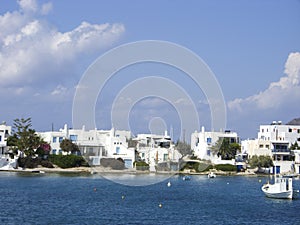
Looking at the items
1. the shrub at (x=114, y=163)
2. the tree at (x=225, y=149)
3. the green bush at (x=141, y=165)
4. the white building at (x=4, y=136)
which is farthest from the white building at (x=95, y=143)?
the tree at (x=225, y=149)

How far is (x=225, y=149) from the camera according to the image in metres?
78.4

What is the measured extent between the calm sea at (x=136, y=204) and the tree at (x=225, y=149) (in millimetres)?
20618

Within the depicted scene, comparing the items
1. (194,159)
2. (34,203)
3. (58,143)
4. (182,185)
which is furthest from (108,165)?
(34,203)

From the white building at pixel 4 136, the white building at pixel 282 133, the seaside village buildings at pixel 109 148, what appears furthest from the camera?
→ the white building at pixel 282 133

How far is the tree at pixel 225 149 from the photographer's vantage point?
78.1 metres

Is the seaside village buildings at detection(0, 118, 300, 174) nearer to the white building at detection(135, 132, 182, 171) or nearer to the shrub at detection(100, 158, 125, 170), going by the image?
the white building at detection(135, 132, 182, 171)

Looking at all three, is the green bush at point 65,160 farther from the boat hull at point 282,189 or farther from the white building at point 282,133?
the boat hull at point 282,189

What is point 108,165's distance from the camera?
7456cm

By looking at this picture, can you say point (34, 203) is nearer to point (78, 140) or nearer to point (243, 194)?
point (243, 194)

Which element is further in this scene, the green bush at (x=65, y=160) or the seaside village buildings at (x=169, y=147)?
the seaside village buildings at (x=169, y=147)

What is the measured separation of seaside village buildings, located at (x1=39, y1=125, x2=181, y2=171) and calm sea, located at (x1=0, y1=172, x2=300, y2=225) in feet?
60.4

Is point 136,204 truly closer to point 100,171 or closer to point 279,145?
point 100,171

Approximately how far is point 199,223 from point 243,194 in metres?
19.0

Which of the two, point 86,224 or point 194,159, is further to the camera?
point 194,159
